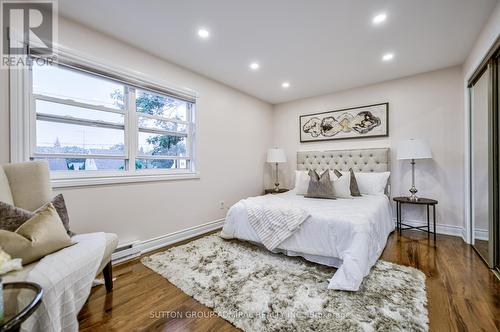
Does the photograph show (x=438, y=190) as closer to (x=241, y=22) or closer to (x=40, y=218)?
(x=241, y=22)

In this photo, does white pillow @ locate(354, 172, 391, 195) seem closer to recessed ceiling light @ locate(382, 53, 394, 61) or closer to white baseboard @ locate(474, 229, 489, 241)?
white baseboard @ locate(474, 229, 489, 241)

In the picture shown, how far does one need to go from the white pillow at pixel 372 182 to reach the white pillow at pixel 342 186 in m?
0.36

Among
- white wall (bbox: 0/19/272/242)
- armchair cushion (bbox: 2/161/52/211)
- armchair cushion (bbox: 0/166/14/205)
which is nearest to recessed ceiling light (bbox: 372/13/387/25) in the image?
white wall (bbox: 0/19/272/242)

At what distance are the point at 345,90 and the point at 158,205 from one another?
383 cm

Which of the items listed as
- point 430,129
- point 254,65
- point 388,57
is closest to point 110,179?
point 254,65

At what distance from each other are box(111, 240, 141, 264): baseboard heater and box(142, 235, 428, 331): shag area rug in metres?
0.18

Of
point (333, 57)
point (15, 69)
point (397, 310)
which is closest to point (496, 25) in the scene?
point (333, 57)

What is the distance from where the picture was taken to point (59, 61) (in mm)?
2062

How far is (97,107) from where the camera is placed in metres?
2.35

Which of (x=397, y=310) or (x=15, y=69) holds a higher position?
(x=15, y=69)

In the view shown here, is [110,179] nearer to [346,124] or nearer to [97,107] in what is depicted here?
[97,107]

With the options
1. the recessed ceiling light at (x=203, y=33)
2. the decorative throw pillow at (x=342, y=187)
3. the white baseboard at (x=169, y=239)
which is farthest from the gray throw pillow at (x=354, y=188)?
the recessed ceiling light at (x=203, y=33)

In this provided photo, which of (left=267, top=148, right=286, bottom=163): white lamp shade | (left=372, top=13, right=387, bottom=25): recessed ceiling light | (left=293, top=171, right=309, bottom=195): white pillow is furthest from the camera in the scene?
(left=267, top=148, right=286, bottom=163): white lamp shade

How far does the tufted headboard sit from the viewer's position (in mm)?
3592
